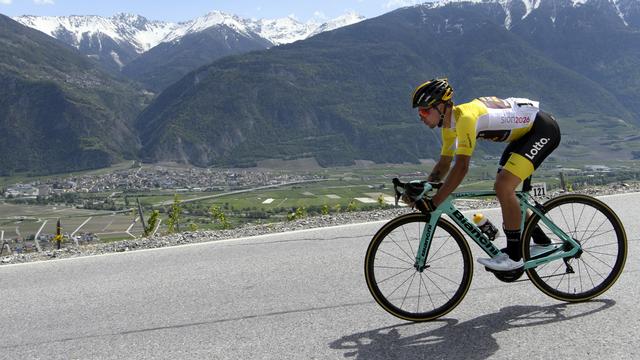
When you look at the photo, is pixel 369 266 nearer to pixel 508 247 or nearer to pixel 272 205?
pixel 508 247

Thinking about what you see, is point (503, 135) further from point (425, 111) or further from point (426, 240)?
point (426, 240)

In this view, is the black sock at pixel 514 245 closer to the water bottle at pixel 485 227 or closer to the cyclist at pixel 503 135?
the cyclist at pixel 503 135

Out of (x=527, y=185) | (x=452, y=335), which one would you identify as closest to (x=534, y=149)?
(x=527, y=185)

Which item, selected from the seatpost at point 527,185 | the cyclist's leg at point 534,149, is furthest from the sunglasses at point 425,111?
the seatpost at point 527,185

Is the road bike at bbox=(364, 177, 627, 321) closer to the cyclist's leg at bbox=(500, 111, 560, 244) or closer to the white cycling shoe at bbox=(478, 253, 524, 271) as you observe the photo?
the white cycling shoe at bbox=(478, 253, 524, 271)

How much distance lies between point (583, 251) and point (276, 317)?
3.17m

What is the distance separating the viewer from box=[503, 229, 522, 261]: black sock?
510cm

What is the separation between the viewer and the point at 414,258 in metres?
5.54

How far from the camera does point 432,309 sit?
523cm

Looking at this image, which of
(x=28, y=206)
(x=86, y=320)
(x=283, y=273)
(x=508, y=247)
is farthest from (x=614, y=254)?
(x=28, y=206)

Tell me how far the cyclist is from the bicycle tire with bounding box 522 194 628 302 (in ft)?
0.83

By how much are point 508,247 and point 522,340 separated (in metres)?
0.92

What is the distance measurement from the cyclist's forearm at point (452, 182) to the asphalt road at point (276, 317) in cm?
112

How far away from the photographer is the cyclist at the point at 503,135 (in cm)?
497
